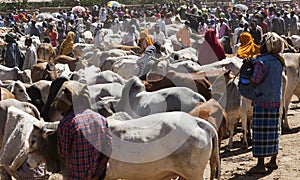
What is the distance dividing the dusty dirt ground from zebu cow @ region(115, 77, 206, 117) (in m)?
1.17

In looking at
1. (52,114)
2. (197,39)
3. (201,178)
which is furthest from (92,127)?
(197,39)

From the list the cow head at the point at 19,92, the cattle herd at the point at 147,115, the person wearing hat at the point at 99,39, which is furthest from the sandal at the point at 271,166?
the person wearing hat at the point at 99,39

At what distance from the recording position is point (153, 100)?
8828 millimetres

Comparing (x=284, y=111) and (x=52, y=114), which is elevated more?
(x=52, y=114)

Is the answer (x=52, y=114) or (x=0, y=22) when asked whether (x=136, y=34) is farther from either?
(x=52, y=114)

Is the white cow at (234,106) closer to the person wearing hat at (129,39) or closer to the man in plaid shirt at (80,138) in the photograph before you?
the man in plaid shirt at (80,138)

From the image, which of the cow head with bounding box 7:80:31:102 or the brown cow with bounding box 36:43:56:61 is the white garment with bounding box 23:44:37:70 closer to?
the brown cow with bounding box 36:43:56:61

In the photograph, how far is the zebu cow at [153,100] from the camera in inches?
345

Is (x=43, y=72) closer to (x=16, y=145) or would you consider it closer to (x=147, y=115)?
(x=147, y=115)

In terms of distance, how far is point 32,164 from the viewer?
577cm

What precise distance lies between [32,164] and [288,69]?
7.39 metres

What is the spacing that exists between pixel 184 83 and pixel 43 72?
470 cm

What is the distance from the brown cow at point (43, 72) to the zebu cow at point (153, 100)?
16.8 ft

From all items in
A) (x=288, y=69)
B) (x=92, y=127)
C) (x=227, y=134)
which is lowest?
(x=227, y=134)
